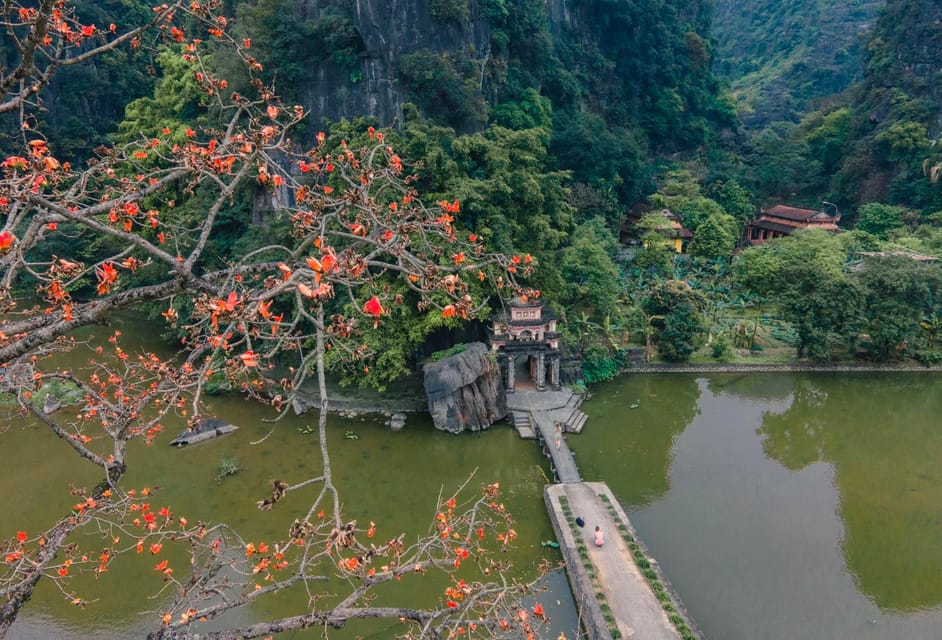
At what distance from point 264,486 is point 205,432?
2.52m

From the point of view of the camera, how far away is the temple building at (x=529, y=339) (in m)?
14.0

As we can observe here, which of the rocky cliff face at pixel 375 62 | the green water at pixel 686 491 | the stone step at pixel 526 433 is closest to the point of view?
the green water at pixel 686 491

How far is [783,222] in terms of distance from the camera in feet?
83.1

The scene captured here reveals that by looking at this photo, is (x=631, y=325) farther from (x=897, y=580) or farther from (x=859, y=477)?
(x=897, y=580)

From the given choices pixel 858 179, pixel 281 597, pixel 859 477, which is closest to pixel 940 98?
pixel 858 179

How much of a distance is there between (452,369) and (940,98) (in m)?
26.1

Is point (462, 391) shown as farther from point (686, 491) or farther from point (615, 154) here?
point (615, 154)

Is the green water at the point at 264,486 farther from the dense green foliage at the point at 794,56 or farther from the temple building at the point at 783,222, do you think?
the dense green foliage at the point at 794,56

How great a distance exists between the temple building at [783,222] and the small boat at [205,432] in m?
21.6

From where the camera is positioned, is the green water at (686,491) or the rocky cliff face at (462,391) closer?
the green water at (686,491)

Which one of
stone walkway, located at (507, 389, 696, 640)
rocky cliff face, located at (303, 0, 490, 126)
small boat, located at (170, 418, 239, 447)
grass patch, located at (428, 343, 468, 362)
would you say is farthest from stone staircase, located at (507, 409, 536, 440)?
rocky cliff face, located at (303, 0, 490, 126)

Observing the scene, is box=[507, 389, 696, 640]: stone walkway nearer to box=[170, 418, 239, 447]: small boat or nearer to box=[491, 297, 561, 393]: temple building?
box=[491, 297, 561, 393]: temple building

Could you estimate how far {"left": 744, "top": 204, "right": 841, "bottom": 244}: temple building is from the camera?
24.4 meters

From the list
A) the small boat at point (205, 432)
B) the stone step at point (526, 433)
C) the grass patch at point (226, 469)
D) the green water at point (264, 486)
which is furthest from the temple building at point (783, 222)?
the grass patch at point (226, 469)
